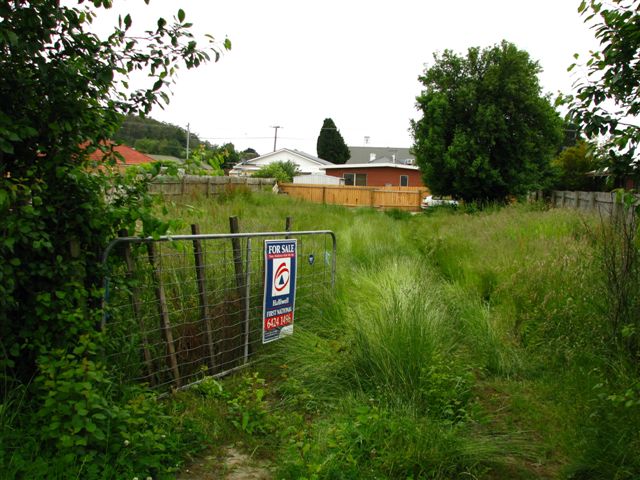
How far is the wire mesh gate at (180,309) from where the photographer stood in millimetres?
3823

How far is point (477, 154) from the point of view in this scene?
24.6 metres

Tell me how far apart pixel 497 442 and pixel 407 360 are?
0.97 m

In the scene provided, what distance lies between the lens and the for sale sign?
520cm

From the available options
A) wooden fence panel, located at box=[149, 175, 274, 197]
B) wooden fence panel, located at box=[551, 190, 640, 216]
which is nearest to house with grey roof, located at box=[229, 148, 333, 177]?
wooden fence panel, located at box=[551, 190, 640, 216]

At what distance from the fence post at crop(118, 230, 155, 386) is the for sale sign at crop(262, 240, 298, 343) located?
1.26m

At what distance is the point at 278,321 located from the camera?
5398mm

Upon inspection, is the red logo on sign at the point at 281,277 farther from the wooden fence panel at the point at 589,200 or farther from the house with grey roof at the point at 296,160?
the house with grey roof at the point at 296,160

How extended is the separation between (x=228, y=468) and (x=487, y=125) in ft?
76.2

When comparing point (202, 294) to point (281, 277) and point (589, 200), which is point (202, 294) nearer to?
point (281, 277)

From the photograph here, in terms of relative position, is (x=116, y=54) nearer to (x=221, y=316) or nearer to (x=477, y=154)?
Result: (x=221, y=316)

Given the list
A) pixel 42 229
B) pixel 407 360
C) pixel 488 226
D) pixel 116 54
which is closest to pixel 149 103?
pixel 116 54

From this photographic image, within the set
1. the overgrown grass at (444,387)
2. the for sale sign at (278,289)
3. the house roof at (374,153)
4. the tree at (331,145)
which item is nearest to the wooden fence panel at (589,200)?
the overgrown grass at (444,387)

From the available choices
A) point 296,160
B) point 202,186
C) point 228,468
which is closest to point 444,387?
point 228,468

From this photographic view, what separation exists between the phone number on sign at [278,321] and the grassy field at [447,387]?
0.59ft
